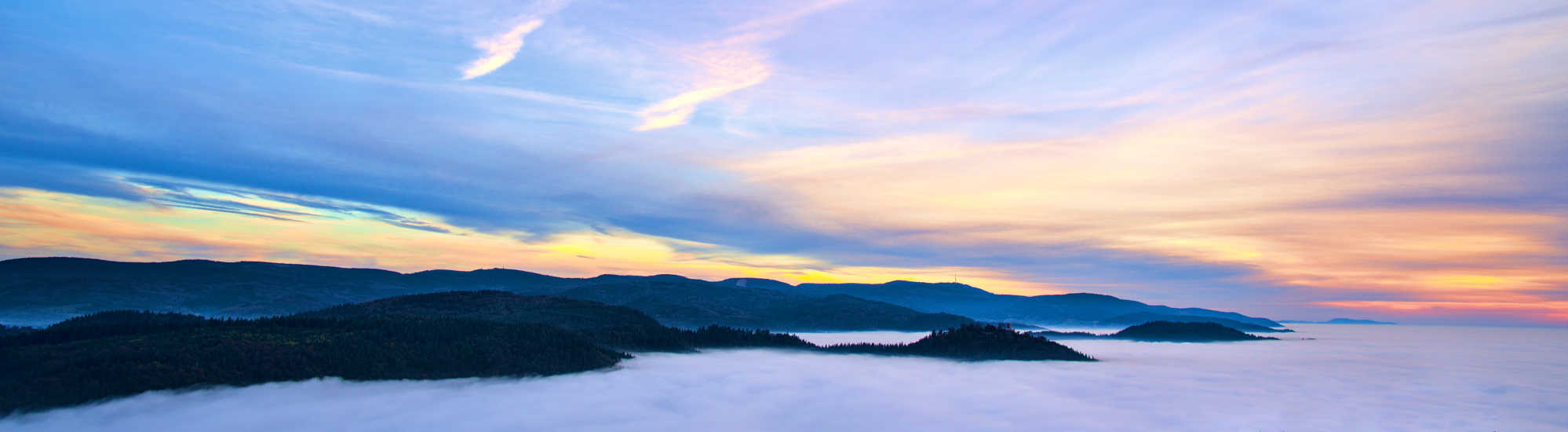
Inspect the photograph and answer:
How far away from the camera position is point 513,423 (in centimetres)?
5569

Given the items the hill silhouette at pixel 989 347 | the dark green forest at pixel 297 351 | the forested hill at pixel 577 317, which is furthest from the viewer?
the forested hill at pixel 577 317

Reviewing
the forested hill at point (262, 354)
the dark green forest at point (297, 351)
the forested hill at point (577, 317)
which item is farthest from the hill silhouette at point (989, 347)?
the forested hill at point (262, 354)

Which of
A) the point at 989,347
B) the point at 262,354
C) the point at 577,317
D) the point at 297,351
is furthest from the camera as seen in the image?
the point at 577,317

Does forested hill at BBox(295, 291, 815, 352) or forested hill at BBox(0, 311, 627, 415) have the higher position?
forested hill at BBox(295, 291, 815, 352)

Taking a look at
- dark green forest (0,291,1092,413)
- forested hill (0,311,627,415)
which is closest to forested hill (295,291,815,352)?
dark green forest (0,291,1092,413)

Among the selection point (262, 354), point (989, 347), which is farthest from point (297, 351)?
point (989, 347)

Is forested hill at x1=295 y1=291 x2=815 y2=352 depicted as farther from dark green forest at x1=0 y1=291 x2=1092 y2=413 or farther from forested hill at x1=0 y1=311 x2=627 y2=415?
forested hill at x1=0 y1=311 x2=627 y2=415

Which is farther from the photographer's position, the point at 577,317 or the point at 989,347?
the point at 577,317

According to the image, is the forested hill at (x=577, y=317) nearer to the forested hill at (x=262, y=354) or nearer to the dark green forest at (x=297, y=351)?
the dark green forest at (x=297, y=351)

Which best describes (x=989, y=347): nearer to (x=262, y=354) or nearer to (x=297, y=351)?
(x=297, y=351)

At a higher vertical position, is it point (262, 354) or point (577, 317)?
point (577, 317)

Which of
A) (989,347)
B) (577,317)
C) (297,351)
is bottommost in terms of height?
(297,351)

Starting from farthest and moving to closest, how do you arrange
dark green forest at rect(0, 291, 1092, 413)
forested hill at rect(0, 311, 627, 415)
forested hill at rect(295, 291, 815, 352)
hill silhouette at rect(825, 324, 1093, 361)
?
forested hill at rect(295, 291, 815, 352) < hill silhouette at rect(825, 324, 1093, 361) < dark green forest at rect(0, 291, 1092, 413) < forested hill at rect(0, 311, 627, 415)

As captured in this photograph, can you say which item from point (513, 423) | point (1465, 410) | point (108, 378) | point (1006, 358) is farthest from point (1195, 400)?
point (108, 378)
